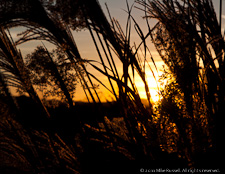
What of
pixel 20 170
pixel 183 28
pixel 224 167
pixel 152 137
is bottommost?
pixel 20 170

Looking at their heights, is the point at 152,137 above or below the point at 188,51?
below

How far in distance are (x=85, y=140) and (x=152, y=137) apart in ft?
2.60

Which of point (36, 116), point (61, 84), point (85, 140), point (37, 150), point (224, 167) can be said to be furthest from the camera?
point (36, 116)

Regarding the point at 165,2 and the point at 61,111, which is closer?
the point at 165,2

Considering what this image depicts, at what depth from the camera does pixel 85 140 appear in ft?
5.42

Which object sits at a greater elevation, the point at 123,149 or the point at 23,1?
the point at 23,1

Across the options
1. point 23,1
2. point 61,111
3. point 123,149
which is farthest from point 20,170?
point 61,111

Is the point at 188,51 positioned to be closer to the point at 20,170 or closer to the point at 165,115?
the point at 165,115

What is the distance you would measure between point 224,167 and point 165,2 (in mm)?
877

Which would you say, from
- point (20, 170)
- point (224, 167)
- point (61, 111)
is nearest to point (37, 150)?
point (20, 170)

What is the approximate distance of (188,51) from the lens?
88cm

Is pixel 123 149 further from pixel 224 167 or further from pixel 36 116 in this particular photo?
pixel 36 116

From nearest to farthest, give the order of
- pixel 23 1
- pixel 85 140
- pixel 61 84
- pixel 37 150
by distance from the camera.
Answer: pixel 23 1
pixel 85 140
pixel 61 84
pixel 37 150

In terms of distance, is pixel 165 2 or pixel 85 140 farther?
pixel 85 140
